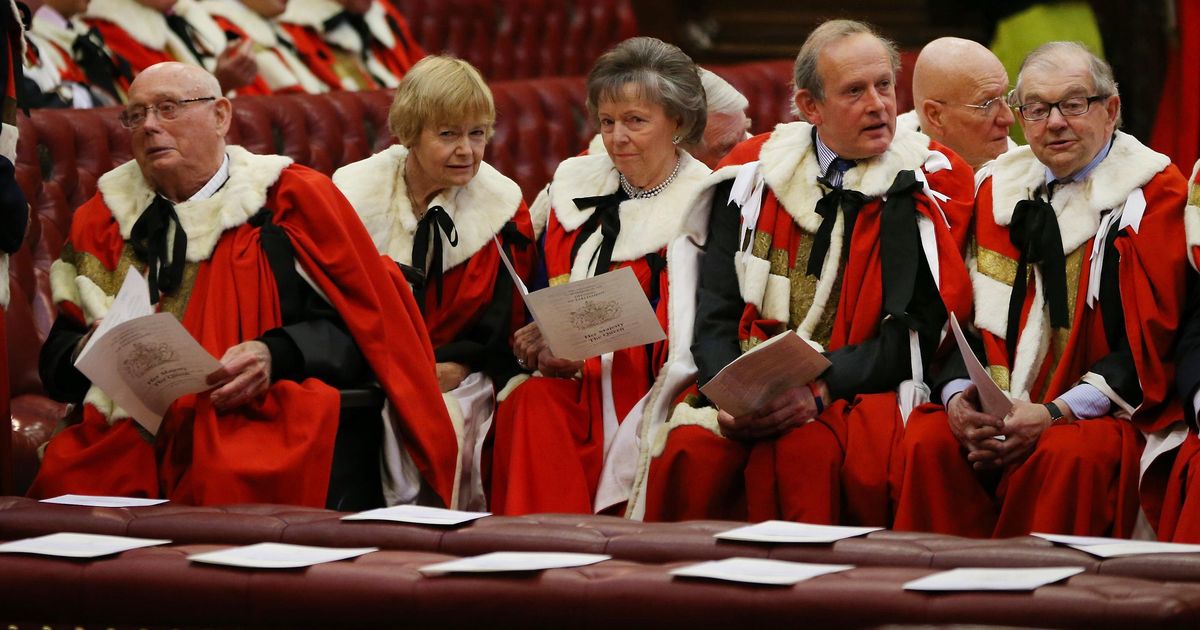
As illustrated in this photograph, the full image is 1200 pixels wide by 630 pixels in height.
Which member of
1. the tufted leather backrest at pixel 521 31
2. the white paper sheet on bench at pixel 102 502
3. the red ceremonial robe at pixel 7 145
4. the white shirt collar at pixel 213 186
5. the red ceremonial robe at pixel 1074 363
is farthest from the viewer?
the tufted leather backrest at pixel 521 31

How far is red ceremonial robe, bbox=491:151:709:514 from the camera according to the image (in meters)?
4.22

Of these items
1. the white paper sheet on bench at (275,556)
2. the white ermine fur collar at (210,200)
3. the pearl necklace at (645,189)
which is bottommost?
the white paper sheet on bench at (275,556)

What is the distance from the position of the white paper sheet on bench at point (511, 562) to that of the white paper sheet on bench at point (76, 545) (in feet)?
1.75

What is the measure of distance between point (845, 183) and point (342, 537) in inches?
69.0

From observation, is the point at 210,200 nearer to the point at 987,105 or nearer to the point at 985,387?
the point at 985,387

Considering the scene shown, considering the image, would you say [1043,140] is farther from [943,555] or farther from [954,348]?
[943,555]

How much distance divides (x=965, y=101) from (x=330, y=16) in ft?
10.9

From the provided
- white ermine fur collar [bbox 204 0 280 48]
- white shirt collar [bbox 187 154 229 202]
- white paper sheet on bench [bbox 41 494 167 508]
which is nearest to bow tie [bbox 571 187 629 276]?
white shirt collar [bbox 187 154 229 202]

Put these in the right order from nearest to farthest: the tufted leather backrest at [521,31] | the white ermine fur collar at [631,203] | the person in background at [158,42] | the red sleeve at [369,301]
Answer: the red sleeve at [369,301] < the white ermine fur collar at [631,203] < the person in background at [158,42] < the tufted leather backrest at [521,31]

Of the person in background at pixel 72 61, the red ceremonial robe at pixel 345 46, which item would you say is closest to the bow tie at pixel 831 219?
the person in background at pixel 72 61

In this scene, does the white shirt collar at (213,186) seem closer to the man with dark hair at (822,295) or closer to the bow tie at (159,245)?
the bow tie at (159,245)

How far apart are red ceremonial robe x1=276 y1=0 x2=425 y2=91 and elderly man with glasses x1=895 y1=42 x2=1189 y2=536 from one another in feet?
13.1

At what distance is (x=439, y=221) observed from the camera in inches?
178

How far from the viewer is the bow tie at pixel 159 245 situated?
4070 millimetres
